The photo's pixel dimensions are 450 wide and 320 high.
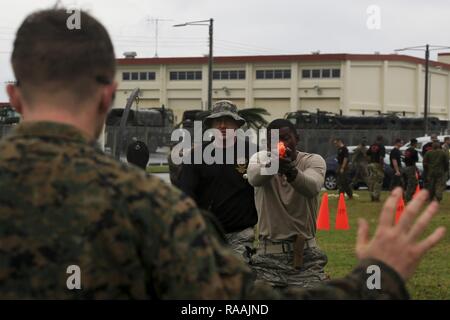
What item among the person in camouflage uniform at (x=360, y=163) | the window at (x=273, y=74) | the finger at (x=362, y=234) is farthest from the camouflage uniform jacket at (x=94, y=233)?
the window at (x=273, y=74)

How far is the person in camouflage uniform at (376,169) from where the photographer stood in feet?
78.5

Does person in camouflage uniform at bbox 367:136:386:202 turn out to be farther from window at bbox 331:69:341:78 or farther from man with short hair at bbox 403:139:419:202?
window at bbox 331:69:341:78

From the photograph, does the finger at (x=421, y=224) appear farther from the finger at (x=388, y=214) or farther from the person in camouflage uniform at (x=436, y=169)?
the person in camouflage uniform at (x=436, y=169)

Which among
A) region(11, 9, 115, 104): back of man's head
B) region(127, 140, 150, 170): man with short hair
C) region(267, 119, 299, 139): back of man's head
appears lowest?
region(127, 140, 150, 170): man with short hair

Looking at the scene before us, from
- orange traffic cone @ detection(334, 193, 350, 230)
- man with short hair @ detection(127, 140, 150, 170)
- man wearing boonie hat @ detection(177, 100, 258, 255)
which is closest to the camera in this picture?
man with short hair @ detection(127, 140, 150, 170)

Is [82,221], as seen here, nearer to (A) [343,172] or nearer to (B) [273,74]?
(A) [343,172]

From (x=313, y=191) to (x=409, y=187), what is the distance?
18.2 m

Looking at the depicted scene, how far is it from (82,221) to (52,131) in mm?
241

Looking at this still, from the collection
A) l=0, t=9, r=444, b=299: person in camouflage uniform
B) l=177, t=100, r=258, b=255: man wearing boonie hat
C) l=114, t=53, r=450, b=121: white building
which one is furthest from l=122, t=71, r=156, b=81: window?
l=0, t=9, r=444, b=299: person in camouflage uniform

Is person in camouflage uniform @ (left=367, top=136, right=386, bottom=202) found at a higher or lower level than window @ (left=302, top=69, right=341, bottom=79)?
lower

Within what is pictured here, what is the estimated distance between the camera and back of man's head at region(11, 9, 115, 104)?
6.82ft

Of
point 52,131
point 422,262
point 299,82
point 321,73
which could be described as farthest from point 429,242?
point 299,82

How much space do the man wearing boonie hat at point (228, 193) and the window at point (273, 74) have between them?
228 ft

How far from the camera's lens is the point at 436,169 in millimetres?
22453
